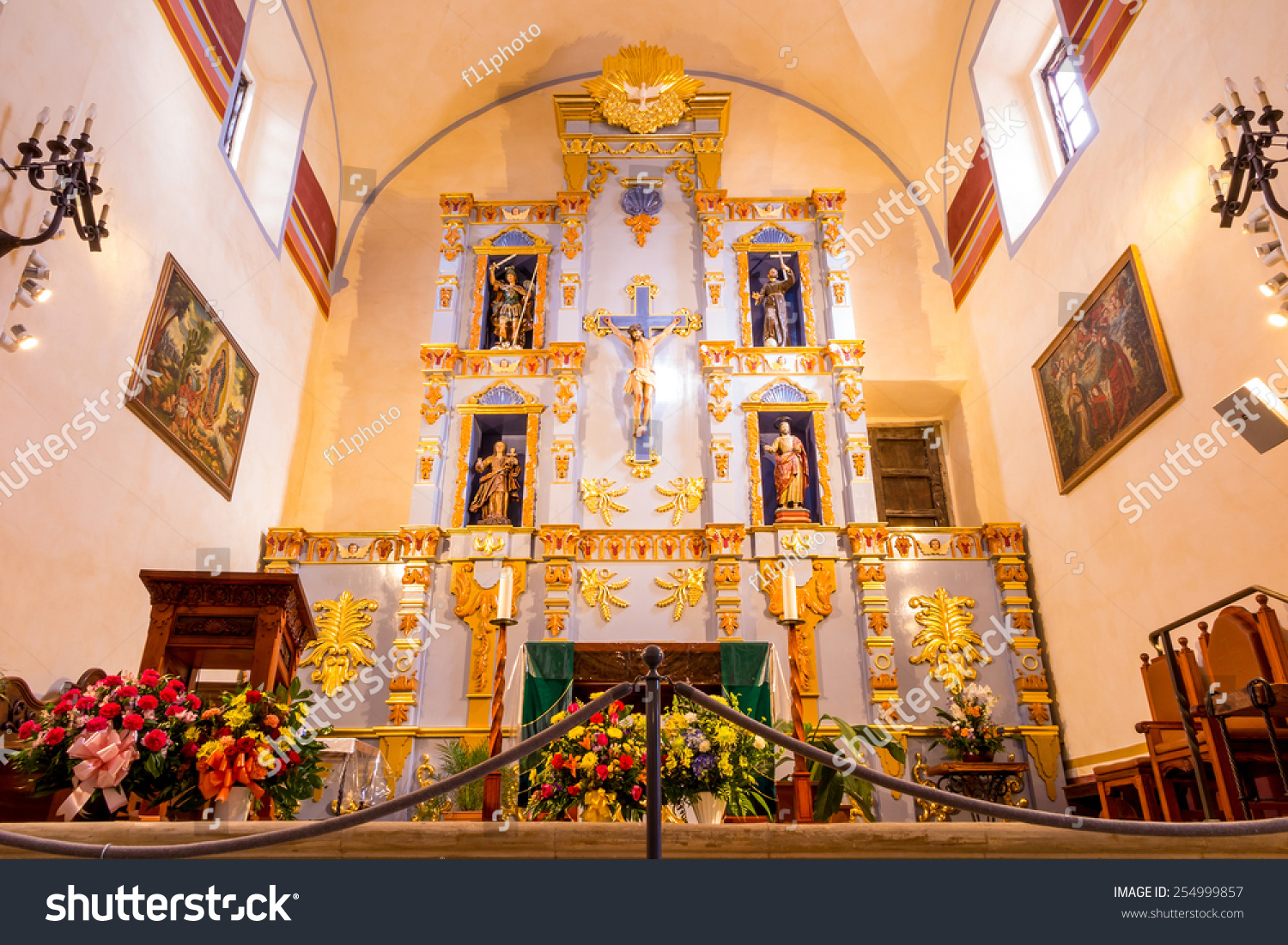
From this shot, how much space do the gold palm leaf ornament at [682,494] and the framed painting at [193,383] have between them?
16.9 feet

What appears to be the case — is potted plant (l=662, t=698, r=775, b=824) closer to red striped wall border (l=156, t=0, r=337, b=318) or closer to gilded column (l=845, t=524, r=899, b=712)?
gilded column (l=845, t=524, r=899, b=712)

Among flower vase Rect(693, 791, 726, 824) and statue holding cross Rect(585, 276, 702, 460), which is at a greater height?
statue holding cross Rect(585, 276, 702, 460)

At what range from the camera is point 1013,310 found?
11047 mm

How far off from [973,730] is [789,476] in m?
3.75

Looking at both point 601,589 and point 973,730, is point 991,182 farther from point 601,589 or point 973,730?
point 601,589

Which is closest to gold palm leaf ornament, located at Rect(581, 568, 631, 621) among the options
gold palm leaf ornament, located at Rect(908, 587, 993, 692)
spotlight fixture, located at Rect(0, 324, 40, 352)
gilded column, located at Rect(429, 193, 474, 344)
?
gold palm leaf ornament, located at Rect(908, 587, 993, 692)

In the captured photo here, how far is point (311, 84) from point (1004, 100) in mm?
9735

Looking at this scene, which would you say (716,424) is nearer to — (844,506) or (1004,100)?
(844,506)

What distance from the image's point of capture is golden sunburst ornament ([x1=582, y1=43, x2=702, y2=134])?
43.7ft

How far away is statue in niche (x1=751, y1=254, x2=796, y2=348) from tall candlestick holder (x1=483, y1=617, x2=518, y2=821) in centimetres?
828

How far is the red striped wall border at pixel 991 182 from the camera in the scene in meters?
8.73

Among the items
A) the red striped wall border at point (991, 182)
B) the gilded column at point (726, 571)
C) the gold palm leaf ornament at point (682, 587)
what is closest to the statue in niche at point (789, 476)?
the gilded column at point (726, 571)

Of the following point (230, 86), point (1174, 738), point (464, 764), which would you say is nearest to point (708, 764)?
point (1174, 738)

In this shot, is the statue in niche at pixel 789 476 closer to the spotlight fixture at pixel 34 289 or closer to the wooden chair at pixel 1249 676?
the wooden chair at pixel 1249 676
